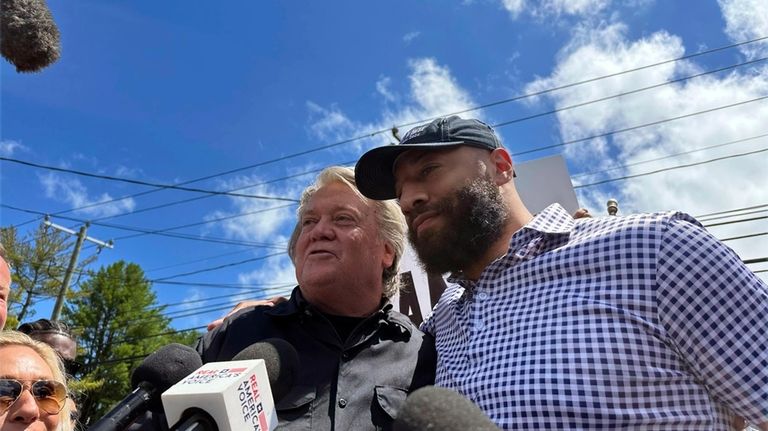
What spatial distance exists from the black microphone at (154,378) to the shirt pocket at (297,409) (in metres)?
0.75

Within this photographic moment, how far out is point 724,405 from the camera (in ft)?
5.33

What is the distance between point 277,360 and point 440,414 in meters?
0.98

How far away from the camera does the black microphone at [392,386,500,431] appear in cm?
70

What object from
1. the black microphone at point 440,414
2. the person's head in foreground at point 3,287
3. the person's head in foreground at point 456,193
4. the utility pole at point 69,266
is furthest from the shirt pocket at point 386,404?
the utility pole at point 69,266

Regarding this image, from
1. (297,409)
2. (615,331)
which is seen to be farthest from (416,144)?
(297,409)

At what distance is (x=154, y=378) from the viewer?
128 centimetres

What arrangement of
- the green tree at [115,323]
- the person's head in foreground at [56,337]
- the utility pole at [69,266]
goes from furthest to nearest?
the green tree at [115,323], the utility pole at [69,266], the person's head in foreground at [56,337]

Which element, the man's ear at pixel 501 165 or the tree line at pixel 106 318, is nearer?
the man's ear at pixel 501 165

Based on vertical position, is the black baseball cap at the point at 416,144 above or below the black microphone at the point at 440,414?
above

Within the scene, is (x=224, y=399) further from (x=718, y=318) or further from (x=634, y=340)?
(x=718, y=318)

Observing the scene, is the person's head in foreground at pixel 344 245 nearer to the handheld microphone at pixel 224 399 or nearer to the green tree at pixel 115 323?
the handheld microphone at pixel 224 399

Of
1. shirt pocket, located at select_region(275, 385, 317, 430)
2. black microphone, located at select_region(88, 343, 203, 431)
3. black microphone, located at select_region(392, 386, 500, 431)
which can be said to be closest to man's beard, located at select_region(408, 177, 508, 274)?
shirt pocket, located at select_region(275, 385, 317, 430)

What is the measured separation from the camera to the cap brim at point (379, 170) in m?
2.36

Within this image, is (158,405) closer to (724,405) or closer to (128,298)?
(724,405)
